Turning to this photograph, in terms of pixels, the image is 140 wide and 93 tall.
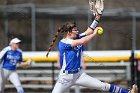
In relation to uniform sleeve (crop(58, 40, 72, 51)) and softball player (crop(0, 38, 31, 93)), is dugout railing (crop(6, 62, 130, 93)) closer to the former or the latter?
softball player (crop(0, 38, 31, 93))

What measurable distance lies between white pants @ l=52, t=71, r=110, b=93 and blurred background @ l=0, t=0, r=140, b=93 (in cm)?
1204

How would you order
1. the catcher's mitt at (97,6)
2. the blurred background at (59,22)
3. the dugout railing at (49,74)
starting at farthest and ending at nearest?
the blurred background at (59,22) → the dugout railing at (49,74) → the catcher's mitt at (97,6)

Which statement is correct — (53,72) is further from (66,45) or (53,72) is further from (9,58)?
(66,45)

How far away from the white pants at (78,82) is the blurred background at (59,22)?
12.0m

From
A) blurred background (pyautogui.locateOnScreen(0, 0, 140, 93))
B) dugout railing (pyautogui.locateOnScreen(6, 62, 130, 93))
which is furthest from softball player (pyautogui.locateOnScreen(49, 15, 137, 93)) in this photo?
blurred background (pyautogui.locateOnScreen(0, 0, 140, 93))

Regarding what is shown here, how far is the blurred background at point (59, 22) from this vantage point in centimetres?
2378

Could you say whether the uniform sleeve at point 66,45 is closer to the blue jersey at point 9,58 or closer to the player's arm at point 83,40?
the player's arm at point 83,40

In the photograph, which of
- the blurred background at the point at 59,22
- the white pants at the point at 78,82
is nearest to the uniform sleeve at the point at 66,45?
the white pants at the point at 78,82

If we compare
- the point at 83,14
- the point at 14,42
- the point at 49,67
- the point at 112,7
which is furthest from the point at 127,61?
the point at 112,7

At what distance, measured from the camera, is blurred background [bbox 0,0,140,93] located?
23781 millimetres

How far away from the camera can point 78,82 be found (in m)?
11.2

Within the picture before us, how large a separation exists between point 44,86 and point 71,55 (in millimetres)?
8025

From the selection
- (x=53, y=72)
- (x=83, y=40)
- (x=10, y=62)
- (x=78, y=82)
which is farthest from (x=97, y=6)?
(x=53, y=72)

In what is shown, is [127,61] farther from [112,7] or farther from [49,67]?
[112,7]
